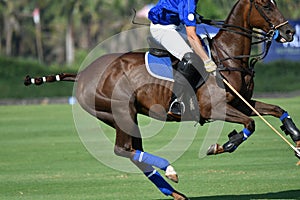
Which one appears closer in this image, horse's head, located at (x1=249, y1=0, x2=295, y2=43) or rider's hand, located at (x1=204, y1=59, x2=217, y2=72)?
rider's hand, located at (x1=204, y1=59, x2=217, y2=72)

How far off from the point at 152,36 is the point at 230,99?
1302 mm

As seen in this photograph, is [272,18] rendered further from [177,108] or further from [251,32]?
[177,108]

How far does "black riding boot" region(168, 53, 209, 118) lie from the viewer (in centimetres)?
1126

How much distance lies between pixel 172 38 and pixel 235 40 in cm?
85

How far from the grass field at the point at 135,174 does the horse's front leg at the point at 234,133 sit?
3.14 feet

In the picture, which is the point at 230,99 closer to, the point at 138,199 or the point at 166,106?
the point at 166,106

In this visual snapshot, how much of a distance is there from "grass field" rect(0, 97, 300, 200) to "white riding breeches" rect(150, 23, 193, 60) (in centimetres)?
196

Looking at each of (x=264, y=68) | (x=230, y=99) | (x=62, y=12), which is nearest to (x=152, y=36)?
(x=230, y=99)

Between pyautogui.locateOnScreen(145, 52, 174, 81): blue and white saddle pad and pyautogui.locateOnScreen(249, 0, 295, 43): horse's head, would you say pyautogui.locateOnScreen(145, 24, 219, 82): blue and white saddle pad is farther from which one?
pyautogui.locateOnScreen(249, 0, 295, 43): horse's head

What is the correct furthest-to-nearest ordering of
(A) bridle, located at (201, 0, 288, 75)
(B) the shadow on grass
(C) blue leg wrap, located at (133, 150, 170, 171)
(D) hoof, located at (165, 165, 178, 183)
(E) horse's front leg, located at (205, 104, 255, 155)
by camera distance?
(B) the shadow on grass < (A) bridle, located at (201, 0, 288, 75) < (E) horse's front leg, located at (205, 104, 255, 155) < (C) blue leg wrap, located at (133, 150, 170, 171) < (D) hoof, located at (165, 165, 178, 183)

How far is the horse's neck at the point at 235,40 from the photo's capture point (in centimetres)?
1163

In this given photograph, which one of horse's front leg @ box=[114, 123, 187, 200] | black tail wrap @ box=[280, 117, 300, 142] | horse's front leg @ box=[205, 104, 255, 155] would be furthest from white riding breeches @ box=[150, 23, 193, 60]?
black tail wrap @ box=[280, 117, 300, 142]

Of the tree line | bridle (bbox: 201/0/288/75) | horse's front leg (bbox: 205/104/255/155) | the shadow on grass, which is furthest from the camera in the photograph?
the tree line

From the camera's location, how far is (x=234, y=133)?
36.8ft
